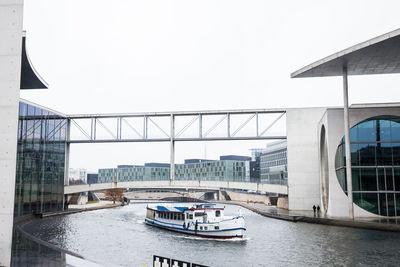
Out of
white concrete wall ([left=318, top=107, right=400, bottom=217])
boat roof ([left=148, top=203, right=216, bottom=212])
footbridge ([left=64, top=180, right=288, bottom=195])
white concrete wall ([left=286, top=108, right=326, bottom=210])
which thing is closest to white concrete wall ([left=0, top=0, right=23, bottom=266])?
boat roof ([left=148, top=203, right=216, bottom=212])

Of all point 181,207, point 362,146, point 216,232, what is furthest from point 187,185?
point 216,232

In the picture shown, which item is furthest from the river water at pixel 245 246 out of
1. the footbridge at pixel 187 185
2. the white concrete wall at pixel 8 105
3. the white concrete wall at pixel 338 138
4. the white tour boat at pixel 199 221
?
the footbridge at pixel 187 185

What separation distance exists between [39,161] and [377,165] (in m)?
43.3

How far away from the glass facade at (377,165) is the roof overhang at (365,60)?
6121 millimetres

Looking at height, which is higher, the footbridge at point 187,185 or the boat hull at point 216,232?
the footbridge at point 187,185

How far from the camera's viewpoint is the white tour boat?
40500 mm

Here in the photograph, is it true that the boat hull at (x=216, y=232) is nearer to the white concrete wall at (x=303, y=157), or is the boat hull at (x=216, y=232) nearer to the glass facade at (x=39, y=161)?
the glass facade at (x=39, y=161)

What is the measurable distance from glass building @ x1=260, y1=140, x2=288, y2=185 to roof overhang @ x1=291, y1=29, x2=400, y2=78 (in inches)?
3915

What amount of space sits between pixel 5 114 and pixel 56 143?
47.5 metres

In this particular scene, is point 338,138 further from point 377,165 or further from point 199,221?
point 199,221

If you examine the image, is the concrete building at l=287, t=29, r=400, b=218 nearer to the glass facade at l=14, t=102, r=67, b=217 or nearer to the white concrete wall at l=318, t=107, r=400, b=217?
the white concrete wall at l=318, t=107, r=400, b=217

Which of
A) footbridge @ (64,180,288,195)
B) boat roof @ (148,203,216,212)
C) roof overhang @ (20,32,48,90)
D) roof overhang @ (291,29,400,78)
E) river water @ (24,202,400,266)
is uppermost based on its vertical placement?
roof overhang @ (291,29,400,78)

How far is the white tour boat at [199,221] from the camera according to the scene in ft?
133

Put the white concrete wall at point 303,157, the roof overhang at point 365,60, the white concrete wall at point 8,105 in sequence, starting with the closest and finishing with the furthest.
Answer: the white concrete wall at point 8,105 → the roof overhang at point 365,60 → the white concrete wall at point 303,157
